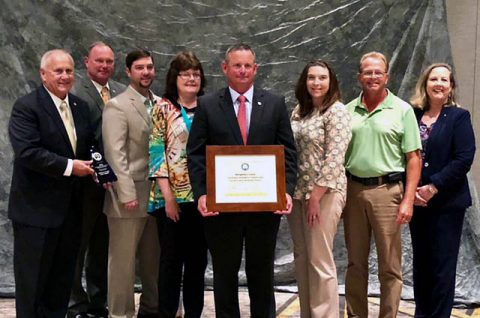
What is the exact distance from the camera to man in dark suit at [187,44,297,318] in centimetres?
296

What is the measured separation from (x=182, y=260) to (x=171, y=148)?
612 millimetres

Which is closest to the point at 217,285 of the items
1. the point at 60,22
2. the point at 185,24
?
the point at 185,24

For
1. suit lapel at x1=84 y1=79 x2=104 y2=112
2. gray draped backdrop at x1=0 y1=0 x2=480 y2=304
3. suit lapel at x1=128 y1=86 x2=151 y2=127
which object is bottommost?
suit lapel at x1=128 y1=86 x2=151 y2=127

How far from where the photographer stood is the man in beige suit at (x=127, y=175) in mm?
3354

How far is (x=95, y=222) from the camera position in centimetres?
369

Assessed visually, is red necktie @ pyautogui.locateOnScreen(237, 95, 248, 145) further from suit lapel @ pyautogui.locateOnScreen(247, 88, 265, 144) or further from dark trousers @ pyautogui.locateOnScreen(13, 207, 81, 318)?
dark trousers @ pyautogui.locateOnScreen(13, 207, 81, 318)

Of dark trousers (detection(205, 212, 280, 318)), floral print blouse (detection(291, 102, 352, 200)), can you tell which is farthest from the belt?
dark trousers (detection(205, 212, 280, 318))

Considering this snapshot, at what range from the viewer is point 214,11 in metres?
4.41

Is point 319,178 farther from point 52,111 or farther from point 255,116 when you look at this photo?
point 52,111

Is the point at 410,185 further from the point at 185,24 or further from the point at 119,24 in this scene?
the point at 119,24

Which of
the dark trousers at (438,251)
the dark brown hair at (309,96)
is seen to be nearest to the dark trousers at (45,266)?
the dark brown hair at (309,96)

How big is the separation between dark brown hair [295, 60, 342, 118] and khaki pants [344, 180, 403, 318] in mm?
474

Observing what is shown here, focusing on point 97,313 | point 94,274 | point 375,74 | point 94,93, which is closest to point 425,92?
point 375,74

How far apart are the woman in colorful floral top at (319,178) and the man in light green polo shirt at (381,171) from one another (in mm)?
151
